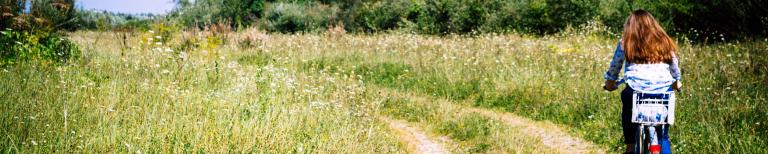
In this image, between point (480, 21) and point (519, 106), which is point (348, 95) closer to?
point (519, 106)

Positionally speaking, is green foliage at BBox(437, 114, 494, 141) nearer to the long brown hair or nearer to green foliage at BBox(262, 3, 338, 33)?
the long brown hair

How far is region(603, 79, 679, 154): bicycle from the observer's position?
13.9 ft

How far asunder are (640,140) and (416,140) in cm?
318

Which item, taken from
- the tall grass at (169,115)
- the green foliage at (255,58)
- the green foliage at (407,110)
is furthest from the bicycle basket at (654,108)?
the green foliage at (255,58)

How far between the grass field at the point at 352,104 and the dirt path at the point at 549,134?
17 centimetres

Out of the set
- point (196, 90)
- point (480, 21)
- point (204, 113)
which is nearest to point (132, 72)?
point (196, 90)

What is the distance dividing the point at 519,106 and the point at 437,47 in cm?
601

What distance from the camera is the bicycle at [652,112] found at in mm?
4250

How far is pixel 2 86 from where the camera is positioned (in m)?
6.21

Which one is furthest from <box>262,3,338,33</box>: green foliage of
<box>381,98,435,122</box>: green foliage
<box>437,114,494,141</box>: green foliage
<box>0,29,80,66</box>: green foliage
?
<box>437,114,494,141</box>: green foliage

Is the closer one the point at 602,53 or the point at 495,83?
the point at 495,83

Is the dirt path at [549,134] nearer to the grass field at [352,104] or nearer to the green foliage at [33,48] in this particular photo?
the grass field at [352,104]

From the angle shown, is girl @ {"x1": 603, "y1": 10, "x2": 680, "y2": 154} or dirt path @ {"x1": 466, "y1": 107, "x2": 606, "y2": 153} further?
dirt path @ {"x1": 466, "y1": 107, "x2": 606, "y2": 153}

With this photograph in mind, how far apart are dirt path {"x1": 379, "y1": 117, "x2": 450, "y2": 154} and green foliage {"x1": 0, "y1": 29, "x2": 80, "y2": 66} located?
5128 mm
